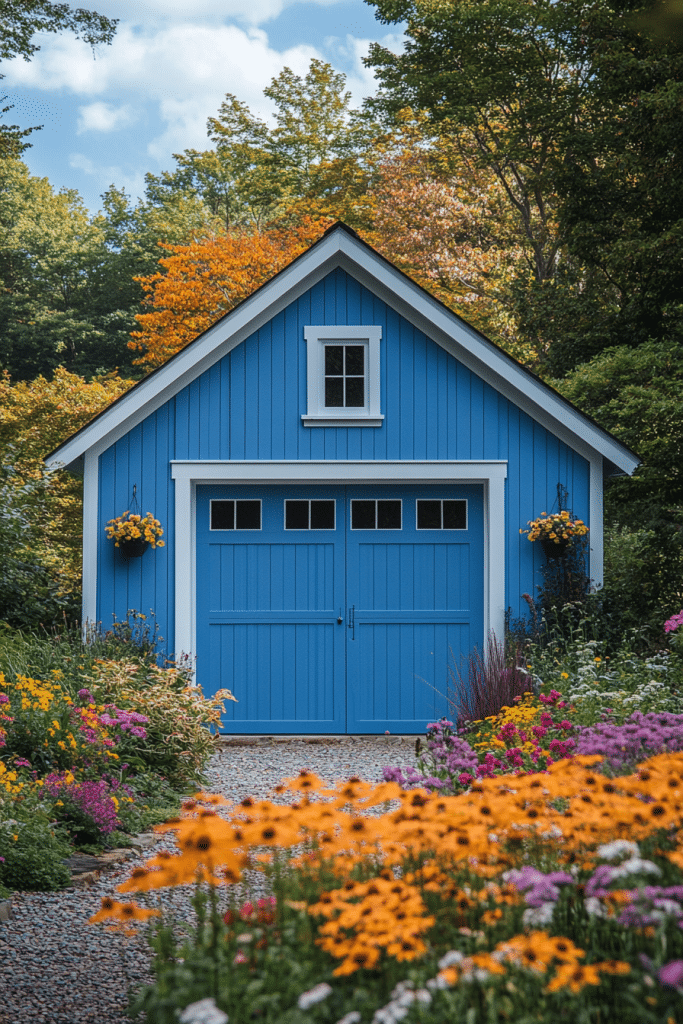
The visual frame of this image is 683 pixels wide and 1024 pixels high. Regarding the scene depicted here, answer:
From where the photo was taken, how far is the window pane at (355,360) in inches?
358

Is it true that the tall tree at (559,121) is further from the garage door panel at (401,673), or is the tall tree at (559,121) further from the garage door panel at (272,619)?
the garage door panel at (272,619)

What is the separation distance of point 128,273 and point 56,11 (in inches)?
672

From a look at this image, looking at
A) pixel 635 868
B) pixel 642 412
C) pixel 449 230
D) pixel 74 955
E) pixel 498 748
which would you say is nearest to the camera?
pixel 635 868

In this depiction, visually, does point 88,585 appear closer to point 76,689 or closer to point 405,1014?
point 76,689

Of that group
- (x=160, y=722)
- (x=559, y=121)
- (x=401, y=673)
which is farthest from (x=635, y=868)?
(x=559, y=121)

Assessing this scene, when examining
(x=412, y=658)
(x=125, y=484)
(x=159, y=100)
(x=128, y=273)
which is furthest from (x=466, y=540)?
(x=159, y=100)

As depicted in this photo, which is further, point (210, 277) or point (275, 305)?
point (210, 277)

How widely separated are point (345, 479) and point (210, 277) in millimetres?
13862

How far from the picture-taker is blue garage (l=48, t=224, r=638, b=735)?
8.92 meters

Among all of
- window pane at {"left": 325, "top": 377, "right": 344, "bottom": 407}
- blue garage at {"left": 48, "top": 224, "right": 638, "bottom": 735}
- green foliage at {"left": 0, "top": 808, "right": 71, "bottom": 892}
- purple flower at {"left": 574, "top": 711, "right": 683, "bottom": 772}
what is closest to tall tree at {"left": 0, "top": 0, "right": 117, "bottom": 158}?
blue garage at {"left": 48, "top": 224, "right": 638, "bottom": 735}

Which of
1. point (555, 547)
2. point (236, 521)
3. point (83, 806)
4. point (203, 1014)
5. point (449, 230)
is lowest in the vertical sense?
point (83, 806)

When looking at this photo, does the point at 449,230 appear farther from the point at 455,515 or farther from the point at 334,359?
the point at 455,515

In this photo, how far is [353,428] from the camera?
9016 millimetres

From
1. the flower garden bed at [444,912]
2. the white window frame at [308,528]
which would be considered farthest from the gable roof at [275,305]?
the flower garden bed at [444,912]
